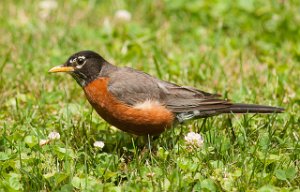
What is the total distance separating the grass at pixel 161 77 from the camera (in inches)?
164

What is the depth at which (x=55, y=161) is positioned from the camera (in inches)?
175

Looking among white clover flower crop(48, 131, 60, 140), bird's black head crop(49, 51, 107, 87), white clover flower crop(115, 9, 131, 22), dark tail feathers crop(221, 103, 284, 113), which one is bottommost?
white clover flower crop(48, 131, 60, 140)

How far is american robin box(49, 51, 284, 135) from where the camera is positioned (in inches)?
190

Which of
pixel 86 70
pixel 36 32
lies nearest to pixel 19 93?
pixel 86 70

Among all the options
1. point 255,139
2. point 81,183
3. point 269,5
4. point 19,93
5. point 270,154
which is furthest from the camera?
point 269,5

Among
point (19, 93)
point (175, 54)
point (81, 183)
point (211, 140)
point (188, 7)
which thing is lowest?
point (81, 183)

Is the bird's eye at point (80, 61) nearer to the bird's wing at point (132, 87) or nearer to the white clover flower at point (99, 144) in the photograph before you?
the bird's wing at point (132, 87)

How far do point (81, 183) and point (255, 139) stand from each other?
4.76 ft

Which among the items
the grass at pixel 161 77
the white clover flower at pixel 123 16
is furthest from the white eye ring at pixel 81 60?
the white clover flower at pixel 123 16

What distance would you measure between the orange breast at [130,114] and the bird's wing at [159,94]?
0.06m

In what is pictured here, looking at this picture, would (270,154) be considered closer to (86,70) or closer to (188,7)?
(86,70)

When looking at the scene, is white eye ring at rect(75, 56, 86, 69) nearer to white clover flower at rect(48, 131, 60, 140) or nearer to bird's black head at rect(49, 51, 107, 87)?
bird's black head at rect(49, 51, 107, 87)

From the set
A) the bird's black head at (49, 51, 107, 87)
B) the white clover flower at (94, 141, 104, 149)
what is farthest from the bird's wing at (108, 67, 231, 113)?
the white clover flower at (94, 141, 104, 149)

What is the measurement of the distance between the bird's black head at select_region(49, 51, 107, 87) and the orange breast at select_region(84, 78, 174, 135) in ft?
0.69
